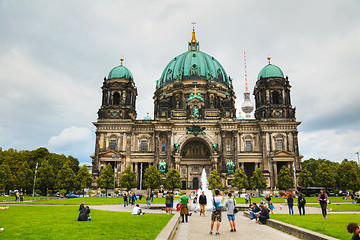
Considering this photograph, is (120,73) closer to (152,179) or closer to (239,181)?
(152,179)

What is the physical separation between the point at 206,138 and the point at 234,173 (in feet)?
34.2

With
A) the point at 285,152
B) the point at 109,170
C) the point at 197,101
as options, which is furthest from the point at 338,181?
the point at 109,170

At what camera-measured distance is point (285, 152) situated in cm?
6425

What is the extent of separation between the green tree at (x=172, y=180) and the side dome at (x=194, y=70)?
97.3 feet

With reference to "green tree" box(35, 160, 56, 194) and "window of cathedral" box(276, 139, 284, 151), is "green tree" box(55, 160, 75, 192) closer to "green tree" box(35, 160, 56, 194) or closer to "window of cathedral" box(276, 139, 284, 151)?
"green tree" box(35, 160, 56, 194)

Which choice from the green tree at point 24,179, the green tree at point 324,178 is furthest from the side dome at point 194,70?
the green tree at point 24,179

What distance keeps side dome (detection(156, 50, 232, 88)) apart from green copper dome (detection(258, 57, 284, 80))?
13016 millimetres

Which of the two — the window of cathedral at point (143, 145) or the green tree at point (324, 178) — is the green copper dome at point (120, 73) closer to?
the window of cathedral at point (143, 145)

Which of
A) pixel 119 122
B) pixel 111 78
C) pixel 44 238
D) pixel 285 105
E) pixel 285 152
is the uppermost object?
pixel 111 78

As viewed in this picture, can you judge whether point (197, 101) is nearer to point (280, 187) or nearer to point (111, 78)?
point (111, 78)

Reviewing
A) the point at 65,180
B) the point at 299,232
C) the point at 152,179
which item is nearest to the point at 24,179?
the point at 65,180

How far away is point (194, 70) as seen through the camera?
7988 cm

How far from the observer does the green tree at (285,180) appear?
192 feet

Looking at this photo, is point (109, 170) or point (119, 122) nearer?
point (109, 170)
